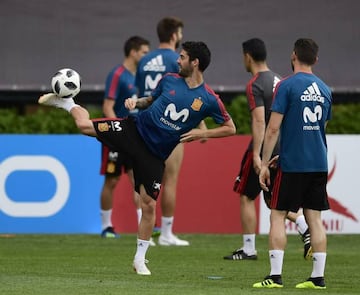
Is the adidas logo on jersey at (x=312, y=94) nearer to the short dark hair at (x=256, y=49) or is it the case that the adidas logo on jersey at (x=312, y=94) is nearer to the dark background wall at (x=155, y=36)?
the short dark hair at (x=256, y=49)

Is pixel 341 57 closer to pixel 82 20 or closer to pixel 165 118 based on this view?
pixel 82 20

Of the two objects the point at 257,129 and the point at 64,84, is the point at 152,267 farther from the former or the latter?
the point at 64,84

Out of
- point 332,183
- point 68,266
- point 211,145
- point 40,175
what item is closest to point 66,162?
point 40,175

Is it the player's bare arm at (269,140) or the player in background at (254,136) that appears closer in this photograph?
the player's bare arm at (269,140)

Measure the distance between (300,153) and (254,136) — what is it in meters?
2.23

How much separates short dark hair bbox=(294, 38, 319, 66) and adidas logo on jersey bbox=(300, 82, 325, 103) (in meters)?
0.21

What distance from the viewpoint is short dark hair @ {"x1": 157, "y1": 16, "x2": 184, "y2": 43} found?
1498 centimetres

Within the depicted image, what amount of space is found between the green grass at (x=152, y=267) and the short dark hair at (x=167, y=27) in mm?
2467

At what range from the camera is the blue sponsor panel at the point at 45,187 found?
16.7 m

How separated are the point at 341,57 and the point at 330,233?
13.5 feet

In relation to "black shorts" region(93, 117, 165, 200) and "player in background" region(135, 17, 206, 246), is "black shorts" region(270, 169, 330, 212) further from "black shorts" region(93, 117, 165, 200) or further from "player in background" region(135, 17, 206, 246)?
"player in background" region(135, 17, 206, 246)

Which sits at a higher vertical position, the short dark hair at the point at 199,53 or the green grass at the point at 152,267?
the short dark hair at the point at 199,53

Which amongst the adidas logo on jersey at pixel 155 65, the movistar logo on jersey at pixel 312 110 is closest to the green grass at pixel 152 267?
the movistar logo on jersey at pixel 312 110

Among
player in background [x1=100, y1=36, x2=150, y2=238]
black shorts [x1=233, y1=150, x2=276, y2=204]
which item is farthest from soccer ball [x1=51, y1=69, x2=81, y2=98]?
player in background [x1=100, y1=36, x2=150, y2=238]
